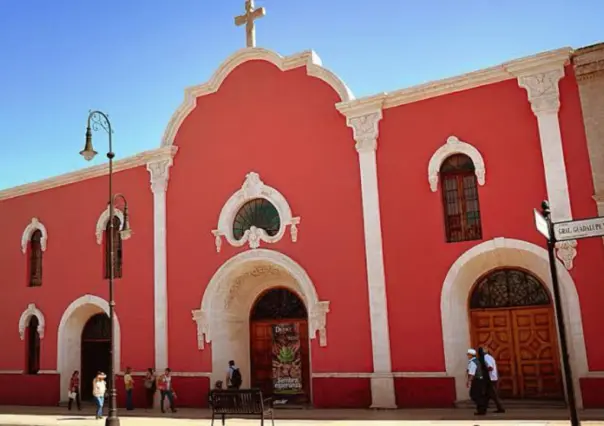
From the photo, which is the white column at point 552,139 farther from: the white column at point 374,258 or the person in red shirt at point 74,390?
the person in red shirt at point 74,390

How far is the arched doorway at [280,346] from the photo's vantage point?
1686 cm

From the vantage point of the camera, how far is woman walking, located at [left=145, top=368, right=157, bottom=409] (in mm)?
17406

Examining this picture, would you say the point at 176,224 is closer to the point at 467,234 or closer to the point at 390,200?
the point at 390,200

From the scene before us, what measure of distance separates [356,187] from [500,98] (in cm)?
405

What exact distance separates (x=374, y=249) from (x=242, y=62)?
7039mm

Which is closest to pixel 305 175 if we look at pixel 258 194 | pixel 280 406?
pixel 258 194

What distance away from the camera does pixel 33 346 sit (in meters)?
21.2

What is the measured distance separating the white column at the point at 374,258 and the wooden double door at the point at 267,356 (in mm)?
2736

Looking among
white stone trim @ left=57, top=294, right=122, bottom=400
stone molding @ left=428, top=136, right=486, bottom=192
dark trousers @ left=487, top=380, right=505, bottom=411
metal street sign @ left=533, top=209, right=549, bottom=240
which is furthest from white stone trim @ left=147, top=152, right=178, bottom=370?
metal street sign @ left=533, top=209, right=549, bottom=240

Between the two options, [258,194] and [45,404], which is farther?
[45,404]

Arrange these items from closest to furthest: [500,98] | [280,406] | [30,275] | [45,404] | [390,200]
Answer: [500,98] → [390,200] → [280,406] → [45,404] → [30,275]

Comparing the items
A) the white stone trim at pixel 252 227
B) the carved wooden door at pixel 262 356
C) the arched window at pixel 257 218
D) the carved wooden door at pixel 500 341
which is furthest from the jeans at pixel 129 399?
the carved wooden door at pixel 500 341

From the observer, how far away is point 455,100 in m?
14.8

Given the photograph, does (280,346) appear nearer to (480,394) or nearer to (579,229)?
(480,394)
